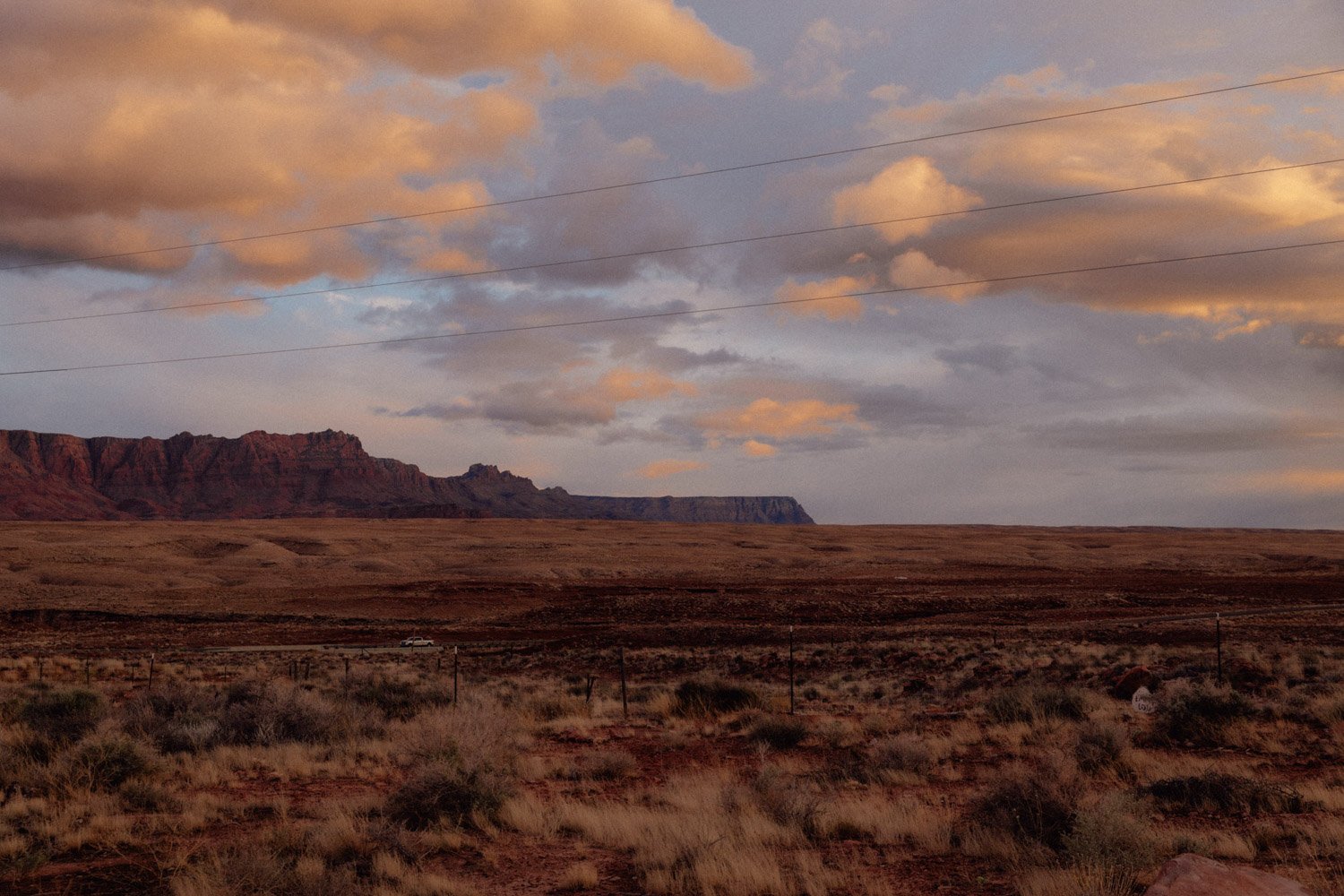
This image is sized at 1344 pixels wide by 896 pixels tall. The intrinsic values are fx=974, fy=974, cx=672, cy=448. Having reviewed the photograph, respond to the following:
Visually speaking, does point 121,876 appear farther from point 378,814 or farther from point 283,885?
point 378,814

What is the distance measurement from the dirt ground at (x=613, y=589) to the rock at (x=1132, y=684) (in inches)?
612

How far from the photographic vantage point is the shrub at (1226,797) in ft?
41.2

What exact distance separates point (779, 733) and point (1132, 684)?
10.2 meters

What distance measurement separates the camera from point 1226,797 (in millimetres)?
12742

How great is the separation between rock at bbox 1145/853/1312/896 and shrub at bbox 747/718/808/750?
1130 cm

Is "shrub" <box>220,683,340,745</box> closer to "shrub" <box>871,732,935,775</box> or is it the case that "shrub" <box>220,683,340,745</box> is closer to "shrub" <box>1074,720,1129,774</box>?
"shrub" <box>871,732,935,775</box>

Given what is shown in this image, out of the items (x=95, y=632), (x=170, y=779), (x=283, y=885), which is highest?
(x=283, y=885)

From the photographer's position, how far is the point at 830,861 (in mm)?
10930

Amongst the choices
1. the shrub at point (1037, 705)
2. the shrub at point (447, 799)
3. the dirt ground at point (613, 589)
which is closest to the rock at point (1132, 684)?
the shrub at point (1037, 705)

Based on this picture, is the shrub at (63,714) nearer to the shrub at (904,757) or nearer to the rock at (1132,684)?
the shrub at (904,757)

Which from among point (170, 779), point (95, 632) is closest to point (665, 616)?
point (95, 632)

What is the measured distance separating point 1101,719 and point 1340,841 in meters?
9.58

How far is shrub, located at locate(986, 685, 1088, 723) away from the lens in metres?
20.6

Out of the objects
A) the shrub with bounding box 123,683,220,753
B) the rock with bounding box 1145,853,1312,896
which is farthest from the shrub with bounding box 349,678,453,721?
the rock with bounding box 1145,853,1312,896
